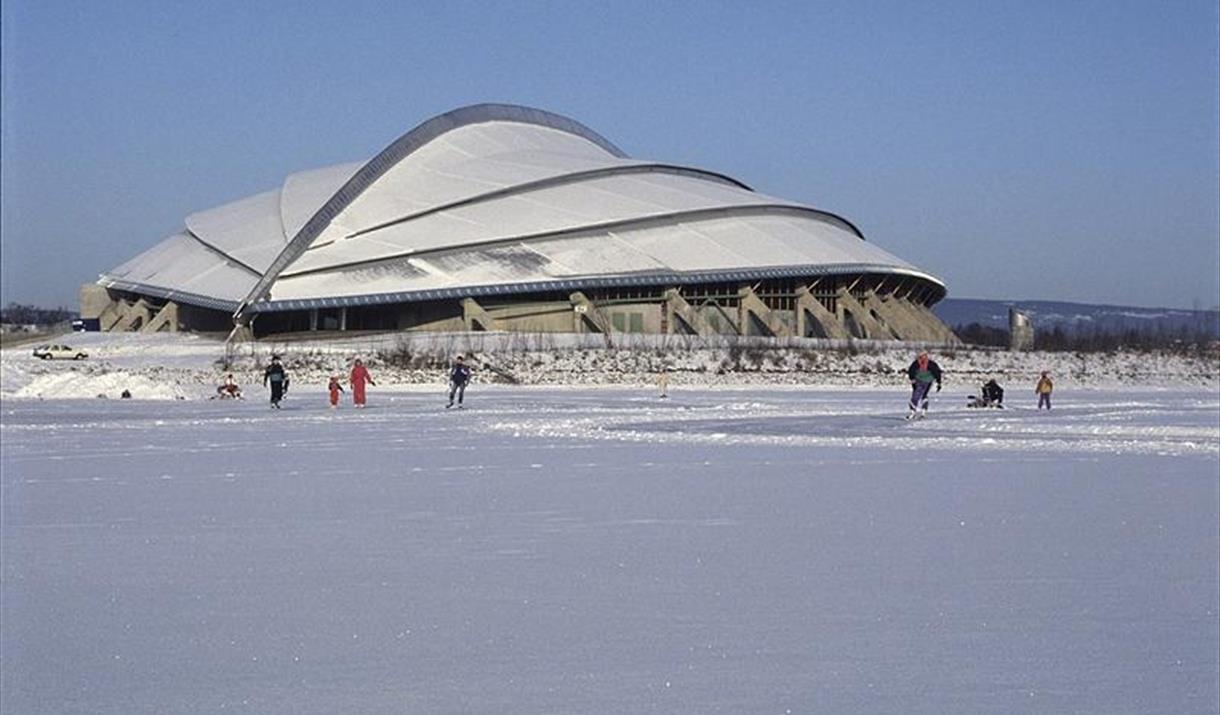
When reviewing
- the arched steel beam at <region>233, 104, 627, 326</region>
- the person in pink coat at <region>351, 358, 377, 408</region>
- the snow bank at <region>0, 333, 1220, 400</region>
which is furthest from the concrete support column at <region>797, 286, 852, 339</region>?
the person in pink coat at <region>351, 358, 377, 408</region>

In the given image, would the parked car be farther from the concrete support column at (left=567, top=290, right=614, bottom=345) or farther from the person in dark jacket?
the person in dark jacket

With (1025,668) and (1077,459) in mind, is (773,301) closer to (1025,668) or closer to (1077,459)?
(1077,459)

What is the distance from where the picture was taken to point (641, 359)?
4944 cm

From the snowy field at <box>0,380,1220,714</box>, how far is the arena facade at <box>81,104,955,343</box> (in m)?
42.4

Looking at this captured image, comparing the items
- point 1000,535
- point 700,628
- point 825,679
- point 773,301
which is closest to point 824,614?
point 700,628

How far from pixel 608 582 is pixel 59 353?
162 ft

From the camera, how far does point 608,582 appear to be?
8.81 metres

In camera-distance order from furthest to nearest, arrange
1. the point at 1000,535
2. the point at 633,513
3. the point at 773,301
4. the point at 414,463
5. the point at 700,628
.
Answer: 1. the point at 773,301
2. the point at 414,463
3. the point at 633,513
4. the point at 1000,535
5. the point at 700,628

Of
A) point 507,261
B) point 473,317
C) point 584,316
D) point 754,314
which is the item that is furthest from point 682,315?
point 473,317

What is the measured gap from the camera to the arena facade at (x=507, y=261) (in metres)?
60.3

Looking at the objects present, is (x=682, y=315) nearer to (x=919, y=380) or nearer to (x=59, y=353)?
(x=59, y=353)

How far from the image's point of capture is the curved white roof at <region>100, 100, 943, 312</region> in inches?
2372

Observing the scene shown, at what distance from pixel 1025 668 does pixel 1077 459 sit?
11627 mm

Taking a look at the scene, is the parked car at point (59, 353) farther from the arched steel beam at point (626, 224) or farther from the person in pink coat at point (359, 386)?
the person in pink coat at point (359, 386)
